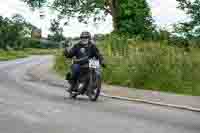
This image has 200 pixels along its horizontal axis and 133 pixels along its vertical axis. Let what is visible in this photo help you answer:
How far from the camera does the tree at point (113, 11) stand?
49906mm

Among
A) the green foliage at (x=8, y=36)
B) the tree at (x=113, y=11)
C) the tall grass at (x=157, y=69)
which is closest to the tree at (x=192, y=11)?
the tree at (x=113, y=11)

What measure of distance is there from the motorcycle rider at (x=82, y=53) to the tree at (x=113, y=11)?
3446cm

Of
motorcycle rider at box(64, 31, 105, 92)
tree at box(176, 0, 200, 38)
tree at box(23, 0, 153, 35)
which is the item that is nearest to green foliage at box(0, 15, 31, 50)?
tree at box(23, 0, 153, 35)

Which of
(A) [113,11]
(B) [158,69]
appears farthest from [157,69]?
(A) [113,11]

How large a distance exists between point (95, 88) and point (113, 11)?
36.7 metres

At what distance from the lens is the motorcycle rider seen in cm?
1458

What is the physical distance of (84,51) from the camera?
14.7 m

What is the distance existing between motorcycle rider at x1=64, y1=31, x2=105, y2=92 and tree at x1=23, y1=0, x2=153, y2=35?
34.5 metres

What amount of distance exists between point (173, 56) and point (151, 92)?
3373 mm

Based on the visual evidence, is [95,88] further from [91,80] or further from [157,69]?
[157,69]

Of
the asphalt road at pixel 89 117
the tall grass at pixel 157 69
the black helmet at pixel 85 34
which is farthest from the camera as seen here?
the tall grass at pixel 157 69

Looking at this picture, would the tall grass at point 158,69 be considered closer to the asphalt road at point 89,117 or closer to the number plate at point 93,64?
the number plate at point 93,64

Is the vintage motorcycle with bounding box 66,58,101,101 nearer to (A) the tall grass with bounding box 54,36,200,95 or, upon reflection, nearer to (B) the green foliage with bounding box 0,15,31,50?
(A) the tall grass with bounding box 54,36,200,95

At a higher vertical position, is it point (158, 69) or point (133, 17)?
point (133, 17)
